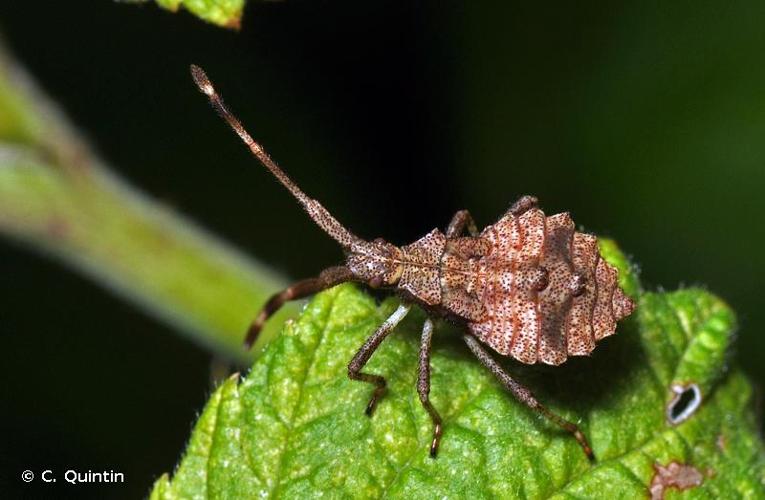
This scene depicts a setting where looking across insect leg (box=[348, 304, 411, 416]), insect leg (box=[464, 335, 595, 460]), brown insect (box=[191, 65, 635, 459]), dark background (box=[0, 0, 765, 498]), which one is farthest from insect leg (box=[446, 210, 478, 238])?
dark background (box=[0, 0, 765, 498])

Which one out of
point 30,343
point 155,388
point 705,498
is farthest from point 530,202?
point 30,343

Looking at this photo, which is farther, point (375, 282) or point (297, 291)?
point (375, 282)

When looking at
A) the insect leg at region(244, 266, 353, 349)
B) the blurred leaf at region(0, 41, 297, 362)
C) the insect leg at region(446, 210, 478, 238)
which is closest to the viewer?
the insect leg at region(244, 266, 353, 349)

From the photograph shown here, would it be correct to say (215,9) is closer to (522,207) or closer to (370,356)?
(370,356)

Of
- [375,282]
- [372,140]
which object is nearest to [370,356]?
[375,282]

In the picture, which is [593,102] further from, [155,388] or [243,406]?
[243,406]

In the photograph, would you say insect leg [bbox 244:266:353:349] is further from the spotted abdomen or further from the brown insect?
the spotted abdomen
